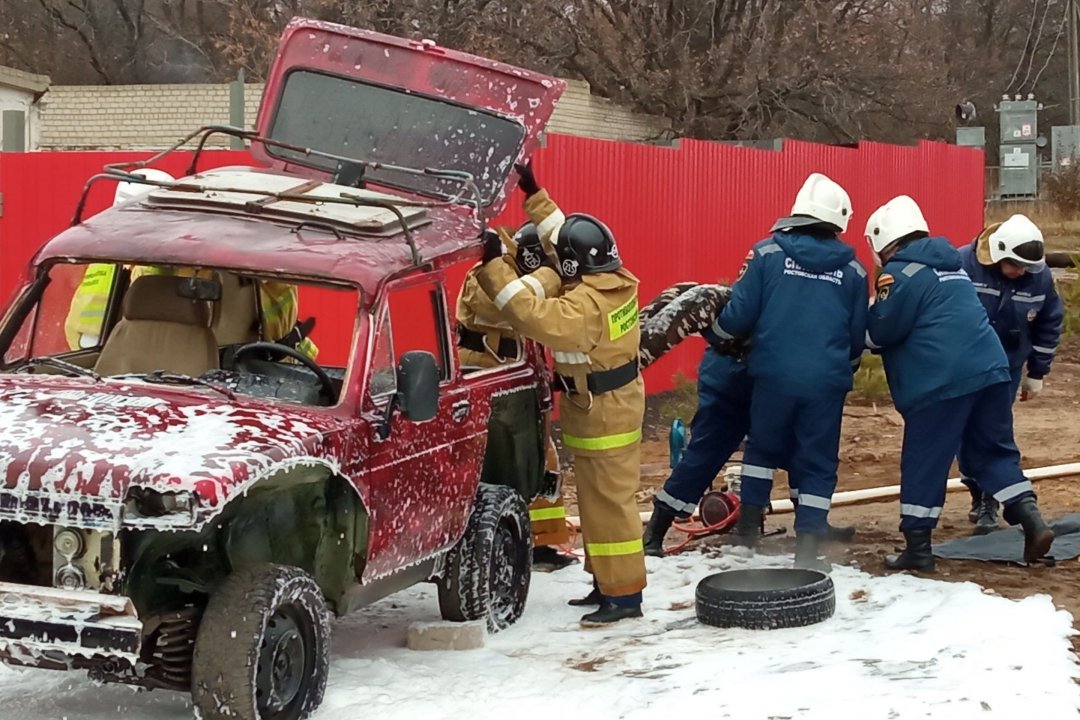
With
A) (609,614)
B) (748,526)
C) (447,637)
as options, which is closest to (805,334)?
(748,526)

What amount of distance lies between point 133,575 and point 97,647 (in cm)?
38

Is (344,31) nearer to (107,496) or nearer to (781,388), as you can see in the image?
(781,388)

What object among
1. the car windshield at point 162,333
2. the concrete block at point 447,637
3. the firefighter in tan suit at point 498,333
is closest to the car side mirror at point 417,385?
the car windshield at point 162,333

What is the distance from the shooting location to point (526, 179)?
7.41 metres

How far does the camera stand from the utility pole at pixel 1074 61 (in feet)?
154

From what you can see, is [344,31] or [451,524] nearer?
[451,524]

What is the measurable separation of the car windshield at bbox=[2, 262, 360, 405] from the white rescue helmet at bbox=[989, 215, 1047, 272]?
4.34m

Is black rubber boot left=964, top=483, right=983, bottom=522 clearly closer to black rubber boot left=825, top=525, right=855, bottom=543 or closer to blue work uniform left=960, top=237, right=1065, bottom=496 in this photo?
blue work uniform left=960, top=237, right=1065, bottom=496

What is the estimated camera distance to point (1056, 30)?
57250mm

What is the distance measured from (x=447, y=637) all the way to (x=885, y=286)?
3.14m

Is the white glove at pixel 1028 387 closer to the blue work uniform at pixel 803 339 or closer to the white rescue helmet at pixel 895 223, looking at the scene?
the white rescue helmet at pixel 895 223

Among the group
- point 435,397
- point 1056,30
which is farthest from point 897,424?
point 1056,30

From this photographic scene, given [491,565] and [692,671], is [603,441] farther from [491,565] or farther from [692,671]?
[692,671]

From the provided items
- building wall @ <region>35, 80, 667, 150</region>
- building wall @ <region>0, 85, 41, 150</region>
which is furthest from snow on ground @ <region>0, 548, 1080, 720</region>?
building wall @ <region>35, 80, 667, 150</region>
